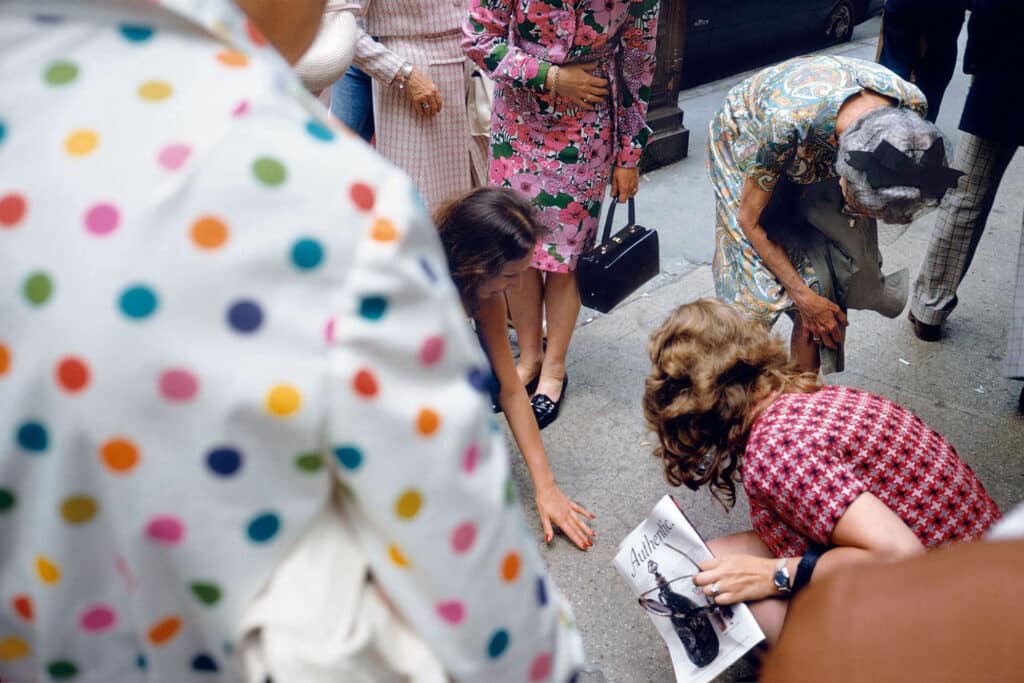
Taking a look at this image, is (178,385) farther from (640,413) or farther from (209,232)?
(640,413)

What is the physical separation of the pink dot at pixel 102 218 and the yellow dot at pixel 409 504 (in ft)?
0.91

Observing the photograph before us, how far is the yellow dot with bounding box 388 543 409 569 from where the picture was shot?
641mm

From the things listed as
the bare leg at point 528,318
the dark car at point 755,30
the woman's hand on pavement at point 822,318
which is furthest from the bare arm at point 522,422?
the dark car at point 755,30

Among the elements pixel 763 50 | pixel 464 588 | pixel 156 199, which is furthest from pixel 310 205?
pixel 763 50

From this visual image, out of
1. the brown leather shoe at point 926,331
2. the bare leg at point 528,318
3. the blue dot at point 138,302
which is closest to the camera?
the blue dot at point 138,302

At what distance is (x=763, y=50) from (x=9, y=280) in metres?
8.45

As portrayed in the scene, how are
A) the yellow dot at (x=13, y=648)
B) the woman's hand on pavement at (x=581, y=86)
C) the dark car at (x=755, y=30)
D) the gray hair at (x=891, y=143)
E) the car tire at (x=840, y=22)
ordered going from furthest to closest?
the car tire at (x=840, y=22) → the dark car at (x=755, y=30) → the woman's hand on pavement at (x=581, y=86) → the gray hair at (x=891, y=143) → the yellow dot at (x=13, y=648)

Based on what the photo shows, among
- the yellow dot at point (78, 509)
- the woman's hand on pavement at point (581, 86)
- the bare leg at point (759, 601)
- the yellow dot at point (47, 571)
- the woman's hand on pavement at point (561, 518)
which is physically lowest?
the woman's hand on pavement at point (561, 518)

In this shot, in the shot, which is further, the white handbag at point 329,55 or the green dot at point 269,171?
the white handbag at point 329,55

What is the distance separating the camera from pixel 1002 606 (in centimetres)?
56

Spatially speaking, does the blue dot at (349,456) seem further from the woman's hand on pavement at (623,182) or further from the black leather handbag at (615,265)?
the woman's hand on pavement at (623,182)

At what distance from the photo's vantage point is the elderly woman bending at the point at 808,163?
6.76 ft

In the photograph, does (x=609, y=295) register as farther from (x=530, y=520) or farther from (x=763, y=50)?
(x=763, y=50)

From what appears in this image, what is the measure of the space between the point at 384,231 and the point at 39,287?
237 mm
